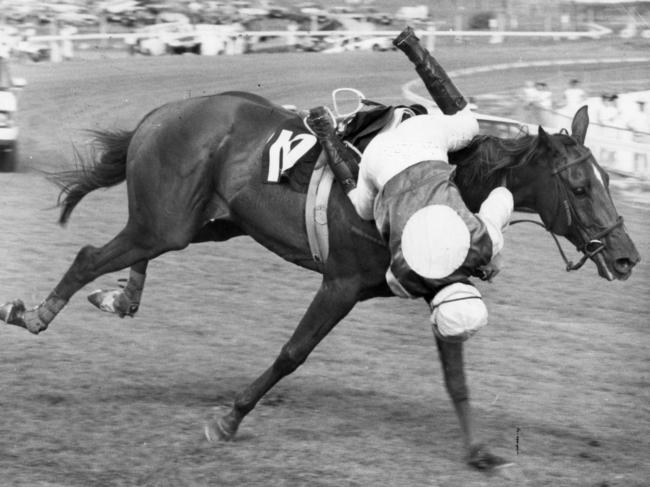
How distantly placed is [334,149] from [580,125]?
116 cm

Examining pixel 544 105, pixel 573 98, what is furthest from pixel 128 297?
Result: pixel 573 98

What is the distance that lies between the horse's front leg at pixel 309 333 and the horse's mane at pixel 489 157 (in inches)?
29.2

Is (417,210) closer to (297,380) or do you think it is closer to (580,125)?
(580,125)

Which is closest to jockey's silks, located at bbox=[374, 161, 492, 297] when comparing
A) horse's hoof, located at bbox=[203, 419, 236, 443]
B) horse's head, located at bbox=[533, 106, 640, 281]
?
horse's head, located at bbox=[533, 106, 640, 281]

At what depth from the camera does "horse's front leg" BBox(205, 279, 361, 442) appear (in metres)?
5.89

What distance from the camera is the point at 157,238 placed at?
21.8 ft

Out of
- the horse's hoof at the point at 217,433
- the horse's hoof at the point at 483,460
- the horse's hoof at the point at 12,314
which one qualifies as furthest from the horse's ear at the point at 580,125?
the horse's hoof at the point at 12,314

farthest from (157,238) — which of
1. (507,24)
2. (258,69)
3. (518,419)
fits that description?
(507,24)

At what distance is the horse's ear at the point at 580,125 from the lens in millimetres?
5773

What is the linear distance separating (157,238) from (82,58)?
2436cm

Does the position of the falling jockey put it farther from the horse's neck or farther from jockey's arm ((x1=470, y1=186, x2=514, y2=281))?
the horse's neck

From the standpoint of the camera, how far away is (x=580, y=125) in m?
5.78

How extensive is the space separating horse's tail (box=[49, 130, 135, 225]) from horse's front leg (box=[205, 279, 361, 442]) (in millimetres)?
1803

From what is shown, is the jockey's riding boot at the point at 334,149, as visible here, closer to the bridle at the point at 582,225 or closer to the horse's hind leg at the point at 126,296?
the bridle at the point at 582,225
